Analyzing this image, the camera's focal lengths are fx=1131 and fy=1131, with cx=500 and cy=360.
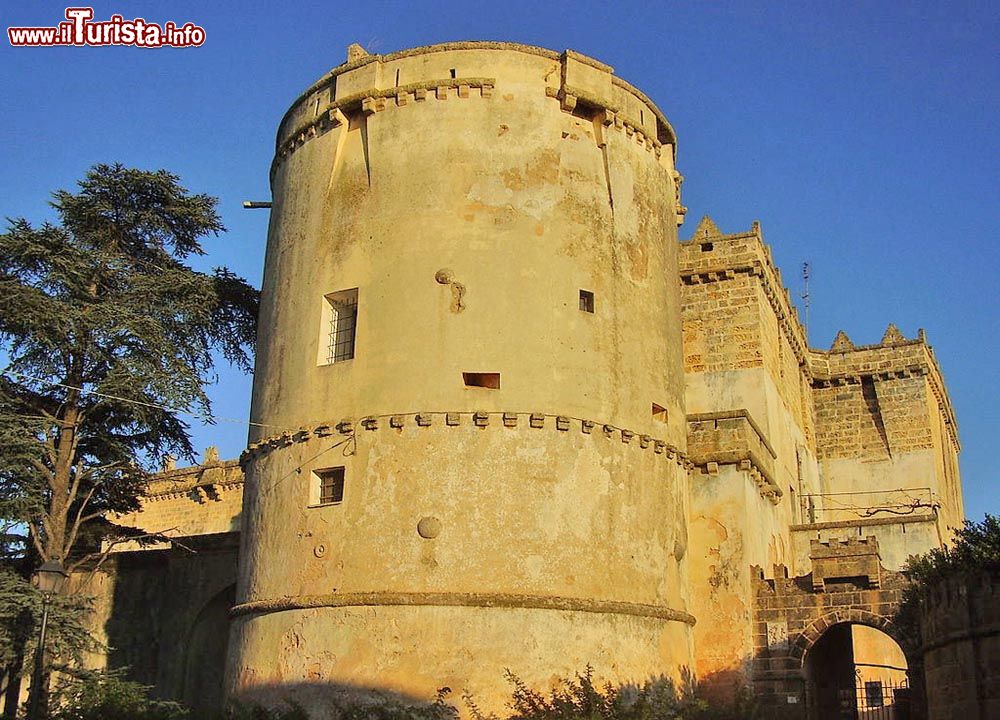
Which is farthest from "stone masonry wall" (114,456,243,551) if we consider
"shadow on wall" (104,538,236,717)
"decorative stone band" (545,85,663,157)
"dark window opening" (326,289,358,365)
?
"decorative stone band" (545,85,663,157)

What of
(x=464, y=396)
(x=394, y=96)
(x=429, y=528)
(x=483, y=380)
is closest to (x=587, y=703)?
(x=429, y=528)

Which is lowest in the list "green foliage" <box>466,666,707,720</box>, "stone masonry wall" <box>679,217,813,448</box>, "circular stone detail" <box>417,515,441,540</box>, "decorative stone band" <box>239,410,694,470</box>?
"green foliage" <box>466,666,707,720</box>

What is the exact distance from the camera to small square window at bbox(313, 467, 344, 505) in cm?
1859

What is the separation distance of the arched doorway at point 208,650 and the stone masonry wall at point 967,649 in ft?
49.3

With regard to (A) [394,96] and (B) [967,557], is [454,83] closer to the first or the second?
(A) [394,96]

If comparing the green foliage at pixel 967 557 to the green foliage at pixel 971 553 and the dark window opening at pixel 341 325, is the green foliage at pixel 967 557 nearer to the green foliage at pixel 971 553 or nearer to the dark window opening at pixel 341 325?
the green foliage at pixel 971 553

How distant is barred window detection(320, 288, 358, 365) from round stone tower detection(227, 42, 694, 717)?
0.04 m

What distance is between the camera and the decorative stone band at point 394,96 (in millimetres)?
20109

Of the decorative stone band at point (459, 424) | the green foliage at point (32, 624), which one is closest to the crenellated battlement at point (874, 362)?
the decorative stone band at point (459, 424)

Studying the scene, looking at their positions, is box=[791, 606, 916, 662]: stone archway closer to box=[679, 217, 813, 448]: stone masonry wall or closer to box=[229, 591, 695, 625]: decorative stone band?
box=[229, 591, 695, 625]: decorative stone band

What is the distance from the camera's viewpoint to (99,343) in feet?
73.9

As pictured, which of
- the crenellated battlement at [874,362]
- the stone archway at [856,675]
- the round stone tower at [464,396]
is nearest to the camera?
the round stone tower at [464,396]

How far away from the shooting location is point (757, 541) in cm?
2320

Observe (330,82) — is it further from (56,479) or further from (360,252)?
(56,479)
